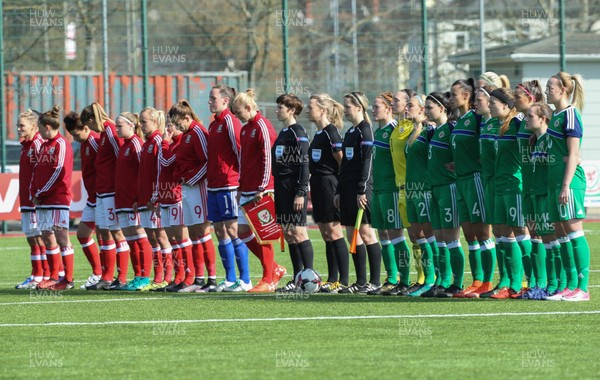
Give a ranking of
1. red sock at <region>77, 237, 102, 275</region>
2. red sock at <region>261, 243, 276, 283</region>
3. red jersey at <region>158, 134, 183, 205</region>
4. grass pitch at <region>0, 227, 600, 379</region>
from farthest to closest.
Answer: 1. red sock at <region>77, 237, 102, 275</region>
2. red jersey at <region>158, 134, 183, 205</region>
3. red sock at <region>261, 243, 276, 283</region>
4. grass pitch at <region>0, 227, 600, 379</region>

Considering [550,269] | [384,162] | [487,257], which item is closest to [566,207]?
[550,269]

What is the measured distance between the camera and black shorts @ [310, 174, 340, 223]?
13.0 metres

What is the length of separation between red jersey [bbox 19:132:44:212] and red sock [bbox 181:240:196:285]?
6.49 feet

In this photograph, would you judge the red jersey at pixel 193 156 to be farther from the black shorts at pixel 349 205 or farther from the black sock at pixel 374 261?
the black sock at pixel 374 261

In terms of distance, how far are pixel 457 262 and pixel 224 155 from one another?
282 cm

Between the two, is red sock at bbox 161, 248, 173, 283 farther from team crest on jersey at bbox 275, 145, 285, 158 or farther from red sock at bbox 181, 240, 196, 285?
team crest on jersey at bbox 275, 145, 285, 158

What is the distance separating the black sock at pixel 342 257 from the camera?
515 inches

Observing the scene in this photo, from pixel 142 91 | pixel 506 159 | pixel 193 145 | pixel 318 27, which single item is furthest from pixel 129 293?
pixel 318 27

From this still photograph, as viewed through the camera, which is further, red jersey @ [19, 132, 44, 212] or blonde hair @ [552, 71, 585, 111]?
red jersey @ [19, 132, 44, 212]

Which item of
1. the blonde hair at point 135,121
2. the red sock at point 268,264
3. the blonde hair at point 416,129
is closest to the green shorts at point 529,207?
the blonde hair at point 416,129

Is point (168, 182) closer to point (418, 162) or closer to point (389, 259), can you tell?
point (389, 259)

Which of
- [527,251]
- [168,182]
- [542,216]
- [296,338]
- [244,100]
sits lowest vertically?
[296,338]

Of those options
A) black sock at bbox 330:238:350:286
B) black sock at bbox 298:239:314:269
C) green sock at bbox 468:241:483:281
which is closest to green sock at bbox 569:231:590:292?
green sock at bbox 468:241:483:281

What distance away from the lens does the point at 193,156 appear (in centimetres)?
1381
